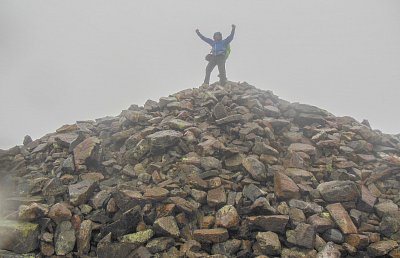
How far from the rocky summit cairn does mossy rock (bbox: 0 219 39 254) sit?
0.10 ft

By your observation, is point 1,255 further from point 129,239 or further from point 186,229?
point 186,229

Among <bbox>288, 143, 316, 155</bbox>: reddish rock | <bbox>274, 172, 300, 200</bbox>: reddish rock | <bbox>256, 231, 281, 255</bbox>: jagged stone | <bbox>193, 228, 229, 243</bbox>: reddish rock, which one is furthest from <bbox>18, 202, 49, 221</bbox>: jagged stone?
<bbox>288, 143, 316, 155</bbox>: reddish rock

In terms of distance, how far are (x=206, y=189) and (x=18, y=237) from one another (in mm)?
6130

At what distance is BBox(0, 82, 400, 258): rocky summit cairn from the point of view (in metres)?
9.05

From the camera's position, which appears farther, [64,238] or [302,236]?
[64,238]

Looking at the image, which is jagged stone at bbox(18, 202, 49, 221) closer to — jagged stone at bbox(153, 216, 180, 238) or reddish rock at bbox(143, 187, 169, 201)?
reddish rock at bbox(143, 187, 169, 201)

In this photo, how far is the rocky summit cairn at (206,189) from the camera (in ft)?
29.7

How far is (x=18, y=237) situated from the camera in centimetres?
910

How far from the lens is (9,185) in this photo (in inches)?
471

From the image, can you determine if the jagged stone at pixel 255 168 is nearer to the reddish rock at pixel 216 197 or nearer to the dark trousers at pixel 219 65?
the reddish rock at pixel 216 197

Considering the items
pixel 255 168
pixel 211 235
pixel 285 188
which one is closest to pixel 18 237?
pixel 211 235

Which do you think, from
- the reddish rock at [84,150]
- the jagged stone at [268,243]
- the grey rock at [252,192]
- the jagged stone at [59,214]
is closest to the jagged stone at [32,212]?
the jagged stone at [59,214]

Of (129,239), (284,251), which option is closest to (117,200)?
(129,239)

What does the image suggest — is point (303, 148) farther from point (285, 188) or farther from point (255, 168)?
point (285, 188)
